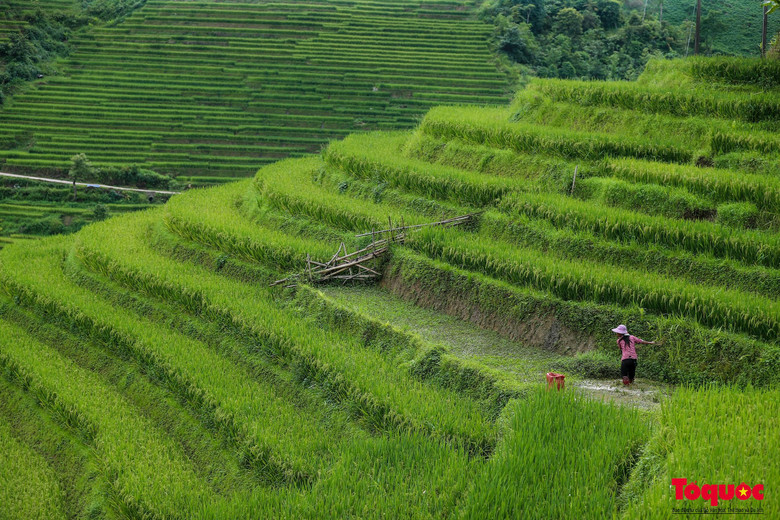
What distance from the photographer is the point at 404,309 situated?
8.66 m

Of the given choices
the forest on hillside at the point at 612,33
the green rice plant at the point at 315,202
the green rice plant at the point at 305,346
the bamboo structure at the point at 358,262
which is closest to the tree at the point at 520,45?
the forest on hillside at the point at 612,33

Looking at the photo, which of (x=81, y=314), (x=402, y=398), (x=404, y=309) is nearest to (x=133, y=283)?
(x=81, y=314)

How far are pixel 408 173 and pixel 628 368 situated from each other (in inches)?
228

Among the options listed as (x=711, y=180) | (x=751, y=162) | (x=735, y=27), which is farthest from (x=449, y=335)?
(x=735, y=27)

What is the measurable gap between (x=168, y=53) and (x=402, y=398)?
24.9m

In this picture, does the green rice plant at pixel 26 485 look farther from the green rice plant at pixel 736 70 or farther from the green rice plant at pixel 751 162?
the green rice plant at pixel 736 70

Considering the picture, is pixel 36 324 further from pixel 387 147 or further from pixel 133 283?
pixel 387 147

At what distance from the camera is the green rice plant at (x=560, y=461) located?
4305mm

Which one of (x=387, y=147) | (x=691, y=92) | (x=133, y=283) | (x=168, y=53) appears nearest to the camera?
(x=691, y=92)

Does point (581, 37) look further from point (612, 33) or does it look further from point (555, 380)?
point (555, 380)

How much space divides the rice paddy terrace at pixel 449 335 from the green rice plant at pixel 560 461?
2 cm

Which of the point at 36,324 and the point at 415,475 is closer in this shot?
the point at 415,475

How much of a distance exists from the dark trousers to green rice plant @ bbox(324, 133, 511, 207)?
3997 millimetres

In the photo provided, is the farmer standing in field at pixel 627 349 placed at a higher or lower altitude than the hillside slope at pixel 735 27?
lower
